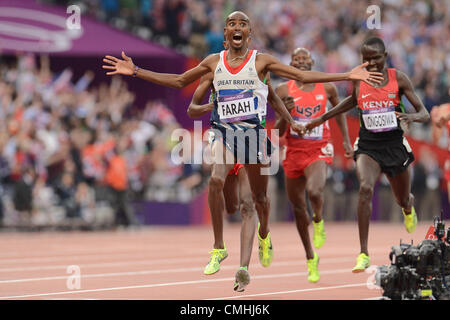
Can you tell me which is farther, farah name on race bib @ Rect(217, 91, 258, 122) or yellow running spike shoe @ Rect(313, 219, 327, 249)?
yellow running spike shoe @ Rect(313, 219, 327, 249)

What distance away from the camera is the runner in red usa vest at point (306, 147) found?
10789 mm

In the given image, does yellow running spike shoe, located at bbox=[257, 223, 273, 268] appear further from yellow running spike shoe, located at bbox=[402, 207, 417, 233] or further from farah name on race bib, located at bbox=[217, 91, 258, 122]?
yellow running spike shoe, located at bbox=[402, 207, 417, 233]

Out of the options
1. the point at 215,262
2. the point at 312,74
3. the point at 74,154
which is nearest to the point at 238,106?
the point at 312,74

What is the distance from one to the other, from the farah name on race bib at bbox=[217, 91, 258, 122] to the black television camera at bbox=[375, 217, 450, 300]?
1913 mm

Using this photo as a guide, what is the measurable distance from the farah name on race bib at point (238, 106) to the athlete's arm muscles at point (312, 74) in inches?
12.8

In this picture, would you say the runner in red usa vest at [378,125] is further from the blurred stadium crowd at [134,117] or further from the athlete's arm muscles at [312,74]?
the blurred stadium crowd at [134,117]

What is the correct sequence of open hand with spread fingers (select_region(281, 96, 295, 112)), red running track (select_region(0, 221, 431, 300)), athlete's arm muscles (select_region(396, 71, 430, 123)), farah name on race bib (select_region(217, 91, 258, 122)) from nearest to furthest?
farah name on race bib (select_region(217, 91, 258, 122)), red running track (select_region(0, 221, 431, 300)), athlete's arm muscles (select_region(396, 71, 430, 123)), open hand with spread fingers (select_region(281, 96, 295, 112))

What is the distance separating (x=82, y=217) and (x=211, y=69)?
1178 centimetres

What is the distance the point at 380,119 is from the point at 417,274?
3127 millimetres

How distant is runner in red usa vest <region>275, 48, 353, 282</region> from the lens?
1079cm

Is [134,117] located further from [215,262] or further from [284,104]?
[215,262]

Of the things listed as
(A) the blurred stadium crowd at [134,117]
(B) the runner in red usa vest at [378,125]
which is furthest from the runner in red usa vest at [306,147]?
(A) the blurred stadium crowd at [134,117]

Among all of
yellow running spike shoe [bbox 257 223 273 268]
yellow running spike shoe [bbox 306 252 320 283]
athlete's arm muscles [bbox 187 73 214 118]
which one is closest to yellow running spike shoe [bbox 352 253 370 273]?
yellow running spike shoe [bbox 306 252 320 283]
